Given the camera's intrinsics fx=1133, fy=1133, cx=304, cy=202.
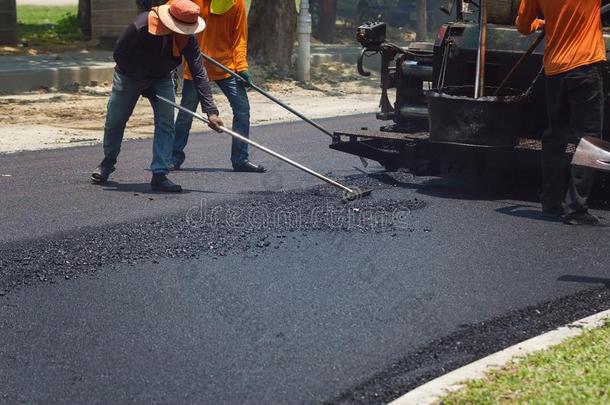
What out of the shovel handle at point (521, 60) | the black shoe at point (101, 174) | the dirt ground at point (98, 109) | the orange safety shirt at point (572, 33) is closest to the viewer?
the orange safety shirt at point (572, 33)

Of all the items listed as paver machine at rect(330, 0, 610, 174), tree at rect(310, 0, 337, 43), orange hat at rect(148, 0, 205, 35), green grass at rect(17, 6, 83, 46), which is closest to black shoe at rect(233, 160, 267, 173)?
paver machine at rect(330, 0, 610, 174)

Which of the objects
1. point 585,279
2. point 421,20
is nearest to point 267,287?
point 585,279

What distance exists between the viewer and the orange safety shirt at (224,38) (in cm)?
922

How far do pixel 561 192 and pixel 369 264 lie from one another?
1.94 m

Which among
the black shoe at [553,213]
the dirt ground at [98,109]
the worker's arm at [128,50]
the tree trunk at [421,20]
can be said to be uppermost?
the worker's arm at [128,50]

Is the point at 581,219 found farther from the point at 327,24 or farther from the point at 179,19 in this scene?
the point at 327,24

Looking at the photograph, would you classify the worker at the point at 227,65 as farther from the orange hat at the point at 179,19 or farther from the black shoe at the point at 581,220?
the black shoe at the point at 581,220

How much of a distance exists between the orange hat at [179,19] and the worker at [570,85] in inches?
90.0

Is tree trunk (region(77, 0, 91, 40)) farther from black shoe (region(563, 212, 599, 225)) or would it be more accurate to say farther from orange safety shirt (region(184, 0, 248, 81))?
black shoe (region(563, 212, 599, 225))

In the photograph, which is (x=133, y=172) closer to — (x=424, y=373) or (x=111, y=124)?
(x=111, y=124)

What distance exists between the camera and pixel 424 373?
4.67 meters

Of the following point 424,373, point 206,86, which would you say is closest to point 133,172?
point 206,86

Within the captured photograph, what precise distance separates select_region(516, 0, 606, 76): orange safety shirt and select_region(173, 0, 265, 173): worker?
2.74m

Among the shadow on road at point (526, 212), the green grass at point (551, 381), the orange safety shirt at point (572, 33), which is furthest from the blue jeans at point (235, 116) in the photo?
the green grass at point (551, 381)
